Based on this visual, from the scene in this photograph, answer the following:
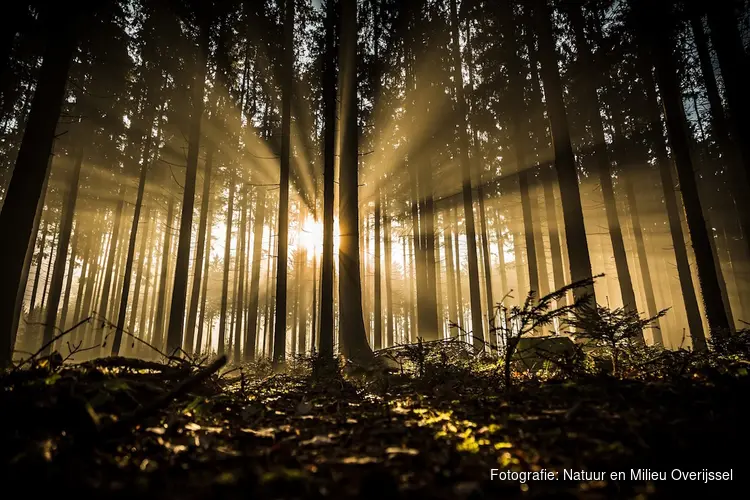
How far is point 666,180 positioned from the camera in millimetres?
13148

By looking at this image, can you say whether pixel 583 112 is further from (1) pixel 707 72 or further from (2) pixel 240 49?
(2) pixel 240 49

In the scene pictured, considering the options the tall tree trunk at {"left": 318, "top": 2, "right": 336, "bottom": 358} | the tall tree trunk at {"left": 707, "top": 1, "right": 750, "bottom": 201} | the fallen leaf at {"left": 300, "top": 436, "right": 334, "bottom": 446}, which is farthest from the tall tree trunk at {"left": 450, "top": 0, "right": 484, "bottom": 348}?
the fallen leaf at {"left": 300, "top": 436, "right": 334, "bottom": 446}

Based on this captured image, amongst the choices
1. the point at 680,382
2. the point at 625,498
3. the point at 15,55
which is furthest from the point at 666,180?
the point at 15,55

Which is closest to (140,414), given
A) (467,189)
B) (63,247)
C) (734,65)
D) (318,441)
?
(318,441)

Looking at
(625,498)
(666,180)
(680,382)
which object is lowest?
(625,498)

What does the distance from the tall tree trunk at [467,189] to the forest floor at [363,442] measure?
11.0m

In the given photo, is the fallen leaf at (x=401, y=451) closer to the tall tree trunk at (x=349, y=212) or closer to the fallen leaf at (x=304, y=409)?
the fallen leaf at (x=304, y=409)

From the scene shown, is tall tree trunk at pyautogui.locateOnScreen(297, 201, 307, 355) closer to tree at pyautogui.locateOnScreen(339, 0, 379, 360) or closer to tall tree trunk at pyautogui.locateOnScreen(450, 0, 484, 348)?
tall tree trunk at pyautogui.locateOnScreen(450, 0, 484, 348)

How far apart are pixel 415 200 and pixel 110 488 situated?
55.8 feet

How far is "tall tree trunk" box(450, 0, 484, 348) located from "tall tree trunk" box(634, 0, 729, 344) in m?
6.05

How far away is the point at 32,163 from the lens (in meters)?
5.58

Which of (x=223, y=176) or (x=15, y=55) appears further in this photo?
(x=223, y=176)

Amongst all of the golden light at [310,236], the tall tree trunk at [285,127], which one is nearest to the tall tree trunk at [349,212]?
the tall tree trunk at [285,127]

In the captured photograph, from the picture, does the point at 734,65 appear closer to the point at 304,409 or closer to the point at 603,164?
the point at 603,164
